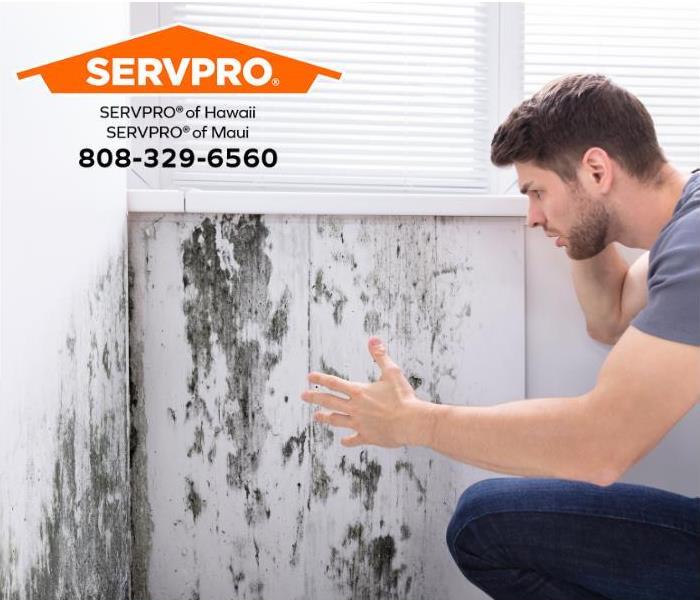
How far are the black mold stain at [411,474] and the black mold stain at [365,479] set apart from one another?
0.14 ft

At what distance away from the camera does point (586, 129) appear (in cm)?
108

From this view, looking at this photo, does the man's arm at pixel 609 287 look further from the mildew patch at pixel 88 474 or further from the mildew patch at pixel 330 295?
the mildew patch at pixel 88 474

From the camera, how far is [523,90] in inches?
61.9

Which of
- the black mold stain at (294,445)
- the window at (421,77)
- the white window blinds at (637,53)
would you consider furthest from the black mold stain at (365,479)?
the white window blinds at (637,53)

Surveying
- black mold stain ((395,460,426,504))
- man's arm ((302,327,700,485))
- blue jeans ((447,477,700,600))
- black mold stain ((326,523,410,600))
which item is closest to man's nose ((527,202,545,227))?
man's arm ((302,327,700,485))

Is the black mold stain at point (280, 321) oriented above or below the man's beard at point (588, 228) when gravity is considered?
below

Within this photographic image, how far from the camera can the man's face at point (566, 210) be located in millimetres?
1103

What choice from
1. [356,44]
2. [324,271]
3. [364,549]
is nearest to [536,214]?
[324,271]

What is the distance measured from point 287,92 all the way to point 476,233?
546 mm

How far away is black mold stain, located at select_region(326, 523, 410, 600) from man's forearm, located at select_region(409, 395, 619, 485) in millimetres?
501

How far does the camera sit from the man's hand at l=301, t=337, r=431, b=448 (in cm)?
97

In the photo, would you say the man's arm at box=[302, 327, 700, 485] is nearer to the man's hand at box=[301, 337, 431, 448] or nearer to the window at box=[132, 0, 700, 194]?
the man's hand at box=[301, 337, 431, 448]

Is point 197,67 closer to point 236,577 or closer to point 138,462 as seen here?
point 138,462

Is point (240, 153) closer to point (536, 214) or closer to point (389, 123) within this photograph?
point (389, 123)
